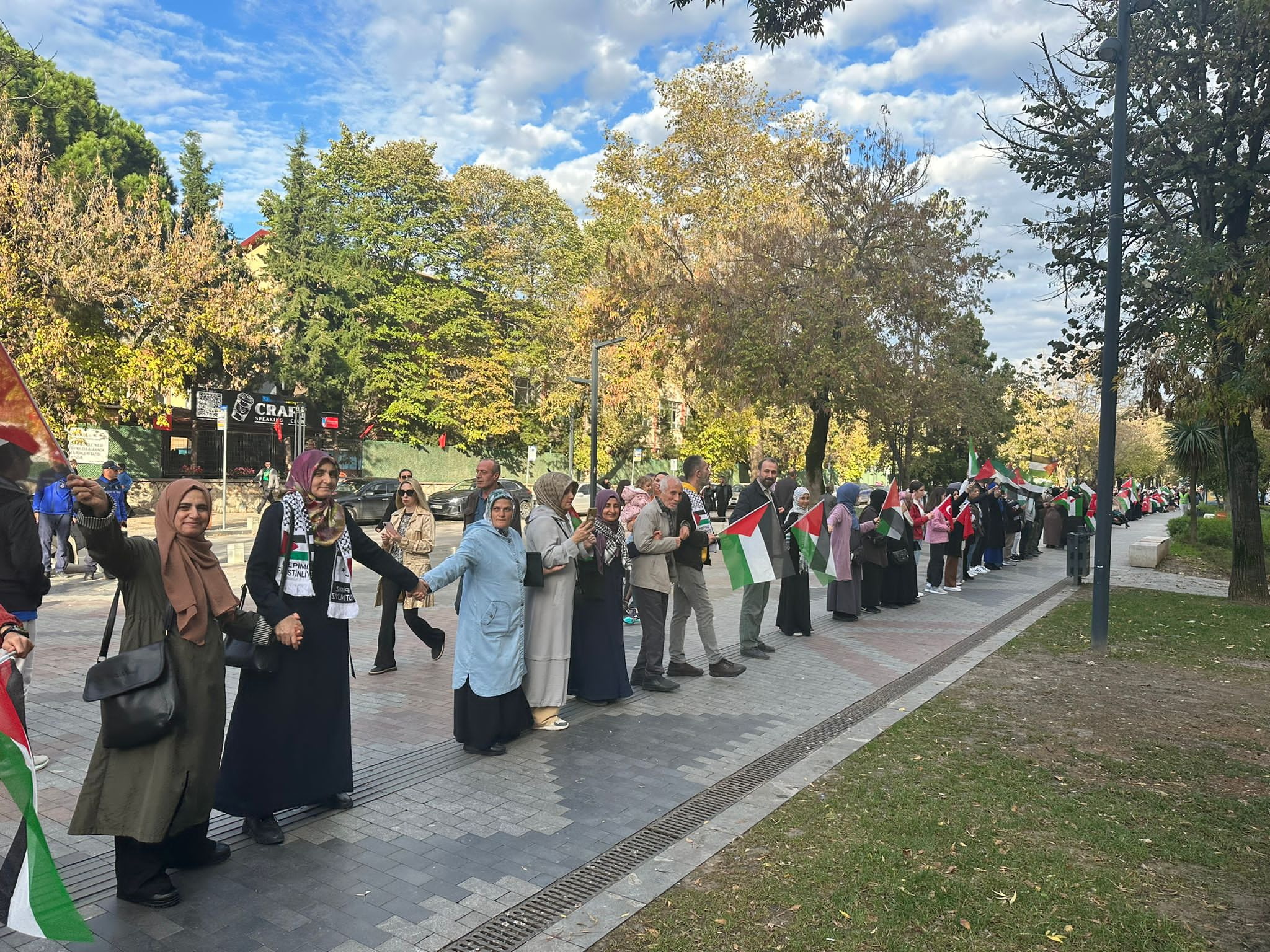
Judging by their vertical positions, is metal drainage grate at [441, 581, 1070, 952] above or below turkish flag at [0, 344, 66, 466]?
below

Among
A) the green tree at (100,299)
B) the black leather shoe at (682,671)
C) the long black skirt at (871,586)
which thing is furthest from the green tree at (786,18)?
the green tree at (100,299)

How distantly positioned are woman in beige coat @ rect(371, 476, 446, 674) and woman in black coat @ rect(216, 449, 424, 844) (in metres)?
2.83

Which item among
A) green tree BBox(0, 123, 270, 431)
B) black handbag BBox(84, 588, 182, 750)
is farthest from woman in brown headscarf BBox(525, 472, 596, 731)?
green tree BBox(0, 123, 270, 431)

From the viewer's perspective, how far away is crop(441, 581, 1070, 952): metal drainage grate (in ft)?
12.1

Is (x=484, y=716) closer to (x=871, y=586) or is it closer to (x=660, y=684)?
(x=660, y=684)

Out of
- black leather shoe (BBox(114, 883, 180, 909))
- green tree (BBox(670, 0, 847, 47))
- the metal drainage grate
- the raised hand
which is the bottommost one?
the metal drainage grate

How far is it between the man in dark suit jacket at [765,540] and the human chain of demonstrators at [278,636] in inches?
23.8

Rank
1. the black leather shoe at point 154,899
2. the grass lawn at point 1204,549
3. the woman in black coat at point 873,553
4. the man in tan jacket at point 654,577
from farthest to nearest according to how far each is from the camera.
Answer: the grass lawn at point 1204,549, the woman in black coat at point 873,553, the man in tan jacket at point 654,577, the black leather shoe at point 154,899

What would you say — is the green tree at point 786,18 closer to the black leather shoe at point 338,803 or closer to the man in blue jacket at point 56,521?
the black leather shoe at point 338,803

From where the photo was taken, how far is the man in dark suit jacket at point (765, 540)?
9305mm

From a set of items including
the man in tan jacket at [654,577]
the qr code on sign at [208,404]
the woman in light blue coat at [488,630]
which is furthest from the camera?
the qr code on sign at [208,404]

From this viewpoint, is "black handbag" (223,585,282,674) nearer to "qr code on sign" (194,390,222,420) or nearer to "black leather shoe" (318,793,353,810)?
"black leather shoe" (318,793,353,810)

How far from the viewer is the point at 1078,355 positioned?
15508 mm

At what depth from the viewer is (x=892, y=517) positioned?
12.4m
